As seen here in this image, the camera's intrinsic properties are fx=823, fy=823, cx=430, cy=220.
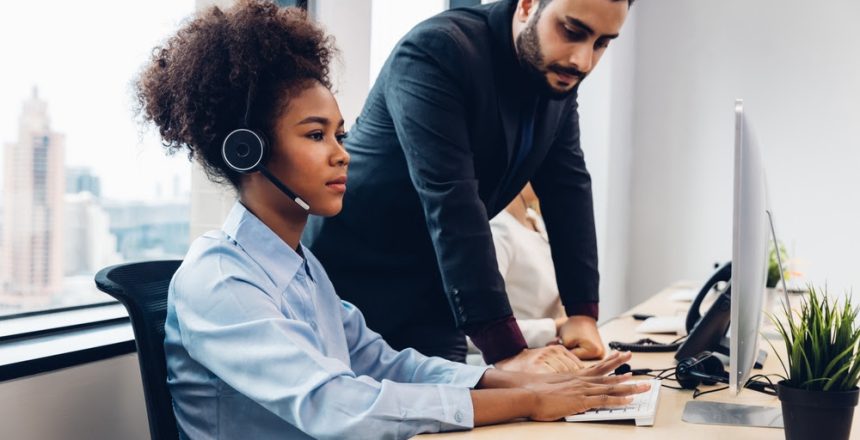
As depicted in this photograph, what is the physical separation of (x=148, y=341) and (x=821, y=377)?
0.75m

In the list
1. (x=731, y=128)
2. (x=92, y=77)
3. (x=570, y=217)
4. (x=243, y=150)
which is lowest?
(x=570, y=217)

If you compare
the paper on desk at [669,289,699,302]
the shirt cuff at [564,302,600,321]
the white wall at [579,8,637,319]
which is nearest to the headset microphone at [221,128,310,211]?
the shirt cuff at [564,302,600,321]

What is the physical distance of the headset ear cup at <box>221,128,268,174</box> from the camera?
107 centimetres

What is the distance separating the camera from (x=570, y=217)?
1.63 metres

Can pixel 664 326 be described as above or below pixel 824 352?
below

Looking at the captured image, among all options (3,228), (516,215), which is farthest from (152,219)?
(516,215)

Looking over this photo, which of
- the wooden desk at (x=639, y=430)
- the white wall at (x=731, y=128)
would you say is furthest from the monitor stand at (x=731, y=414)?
the white wall at (x=731, y=128)

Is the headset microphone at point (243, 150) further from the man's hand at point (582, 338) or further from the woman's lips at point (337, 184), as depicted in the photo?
the man's hand at point (582, 338)

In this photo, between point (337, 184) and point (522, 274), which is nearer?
point (337, 184)

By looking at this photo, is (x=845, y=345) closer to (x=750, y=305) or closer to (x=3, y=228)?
(x=750, y=305)

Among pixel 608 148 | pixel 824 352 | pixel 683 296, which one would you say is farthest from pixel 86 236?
pixel 608 148

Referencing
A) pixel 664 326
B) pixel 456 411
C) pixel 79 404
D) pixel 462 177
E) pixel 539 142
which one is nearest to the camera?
pixel 456 411

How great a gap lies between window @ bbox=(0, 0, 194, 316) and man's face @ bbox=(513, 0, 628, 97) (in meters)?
0.59

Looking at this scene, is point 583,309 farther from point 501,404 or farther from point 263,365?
point 263,365
